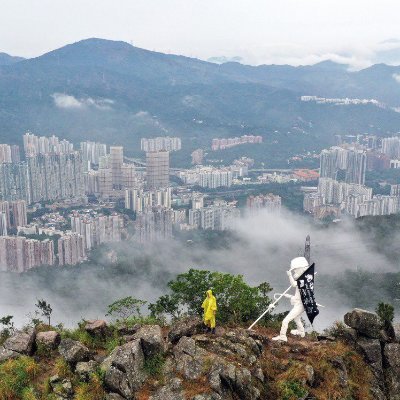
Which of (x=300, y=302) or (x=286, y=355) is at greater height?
(x=300, y=302)

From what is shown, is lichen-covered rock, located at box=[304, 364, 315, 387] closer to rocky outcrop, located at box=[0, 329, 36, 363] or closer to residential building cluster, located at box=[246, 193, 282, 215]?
rocky outcrop, located at box=[0, 329, 36, 363]

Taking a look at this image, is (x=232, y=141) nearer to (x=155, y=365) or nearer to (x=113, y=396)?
(x=155, y=365)

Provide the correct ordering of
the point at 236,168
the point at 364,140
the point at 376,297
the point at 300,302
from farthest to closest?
the point at 364,140 → the point at 236,168 → the point at 376,297 → the point at 300,302

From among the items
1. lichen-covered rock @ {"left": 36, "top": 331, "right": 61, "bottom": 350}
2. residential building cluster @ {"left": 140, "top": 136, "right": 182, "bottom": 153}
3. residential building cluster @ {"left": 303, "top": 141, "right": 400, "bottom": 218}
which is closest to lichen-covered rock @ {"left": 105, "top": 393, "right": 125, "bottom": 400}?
lichen-covered rock @ {"left": 36, "top": 331, "right": 61, "bottom": 350}

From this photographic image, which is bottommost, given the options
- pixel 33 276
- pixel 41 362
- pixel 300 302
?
pixel 33 276

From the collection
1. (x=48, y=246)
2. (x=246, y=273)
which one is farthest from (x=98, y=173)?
(x=246, y=273)

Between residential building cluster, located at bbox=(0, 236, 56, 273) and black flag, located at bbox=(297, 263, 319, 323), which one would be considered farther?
residential building cluster, located at bbox=(0, 236, 56, 273)

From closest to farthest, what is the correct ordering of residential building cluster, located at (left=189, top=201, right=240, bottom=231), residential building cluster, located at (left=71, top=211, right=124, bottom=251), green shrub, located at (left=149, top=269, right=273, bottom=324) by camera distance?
green shrub, located at (left=149, top=269, right=273, bottom=324) → residential building cluster, located at (left=71, top=211, right=124, bottom=251) → residential building cluster, located at (left=189, top=201, right=240, bottom=231)

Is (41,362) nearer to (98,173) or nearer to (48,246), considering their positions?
(48,246)

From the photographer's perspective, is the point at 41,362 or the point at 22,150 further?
the point at 22,150
